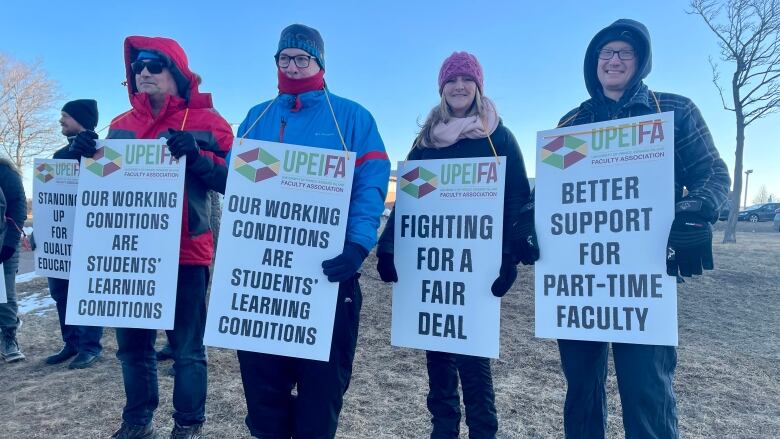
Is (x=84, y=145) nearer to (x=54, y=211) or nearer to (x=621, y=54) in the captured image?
(x=54, y=211)

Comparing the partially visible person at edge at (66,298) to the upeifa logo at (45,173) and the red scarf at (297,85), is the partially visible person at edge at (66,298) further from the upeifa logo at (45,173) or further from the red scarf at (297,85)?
the red scarf at (297,85)

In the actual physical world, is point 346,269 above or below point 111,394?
above

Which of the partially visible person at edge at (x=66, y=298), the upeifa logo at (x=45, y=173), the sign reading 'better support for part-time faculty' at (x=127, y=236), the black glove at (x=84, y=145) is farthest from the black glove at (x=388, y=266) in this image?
the upeifa logo at (x=45, y=173)

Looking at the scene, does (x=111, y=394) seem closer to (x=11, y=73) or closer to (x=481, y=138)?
(x=481, y=138)

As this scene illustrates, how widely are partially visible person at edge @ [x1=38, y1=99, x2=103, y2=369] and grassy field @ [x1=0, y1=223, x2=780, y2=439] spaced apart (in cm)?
15

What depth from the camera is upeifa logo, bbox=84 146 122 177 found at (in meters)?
2.90

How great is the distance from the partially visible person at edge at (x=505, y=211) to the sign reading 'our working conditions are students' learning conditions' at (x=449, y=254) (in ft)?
0.26

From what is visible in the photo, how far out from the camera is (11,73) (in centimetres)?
3222

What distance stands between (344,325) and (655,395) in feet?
4.69

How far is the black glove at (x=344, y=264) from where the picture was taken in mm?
2270

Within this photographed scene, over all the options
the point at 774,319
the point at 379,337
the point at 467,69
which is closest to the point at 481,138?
the point at 467,69

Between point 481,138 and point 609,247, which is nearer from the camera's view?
point 609,247

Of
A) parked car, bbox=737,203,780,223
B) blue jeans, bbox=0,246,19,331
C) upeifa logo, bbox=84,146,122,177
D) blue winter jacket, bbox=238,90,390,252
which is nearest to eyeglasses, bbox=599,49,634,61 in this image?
blue winter jacket, bbox=238,90,390,252

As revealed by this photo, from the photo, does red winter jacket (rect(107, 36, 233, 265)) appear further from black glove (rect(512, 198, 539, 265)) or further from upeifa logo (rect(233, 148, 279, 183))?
black glove (rect(512, 198, 539, 265))
